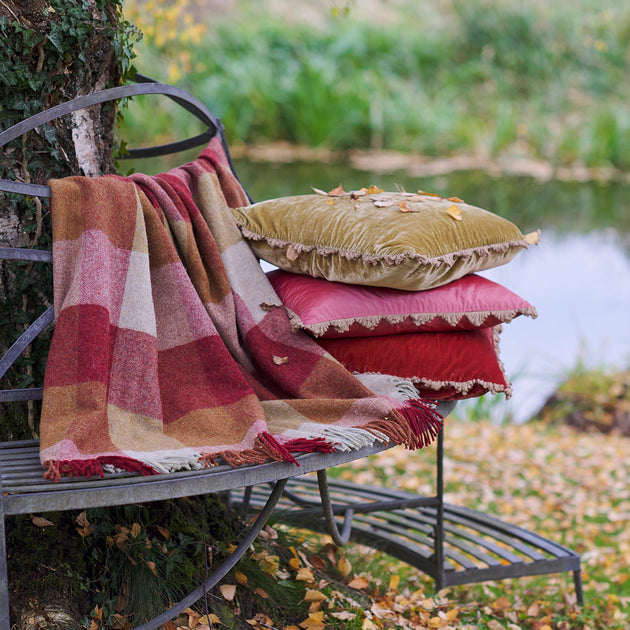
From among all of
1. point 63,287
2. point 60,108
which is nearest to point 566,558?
point 63,287

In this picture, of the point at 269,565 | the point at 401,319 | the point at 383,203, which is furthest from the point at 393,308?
the point at 269,565

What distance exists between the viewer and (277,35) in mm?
9016

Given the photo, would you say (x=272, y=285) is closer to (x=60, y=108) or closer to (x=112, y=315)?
→ (x=112, y=315)

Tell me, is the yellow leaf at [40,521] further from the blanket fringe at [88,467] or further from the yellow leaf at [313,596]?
the yellow leaf at [313,596]

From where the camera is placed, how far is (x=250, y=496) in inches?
96.5

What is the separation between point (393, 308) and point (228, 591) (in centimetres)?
73

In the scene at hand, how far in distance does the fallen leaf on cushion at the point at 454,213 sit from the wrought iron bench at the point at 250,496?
1.39 feet

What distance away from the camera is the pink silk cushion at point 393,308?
66.2 inches

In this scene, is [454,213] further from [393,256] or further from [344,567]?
[344,567]

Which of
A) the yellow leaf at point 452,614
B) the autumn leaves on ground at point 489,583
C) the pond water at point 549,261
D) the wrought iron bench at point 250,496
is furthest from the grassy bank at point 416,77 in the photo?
the yellow leaf at point 452,614

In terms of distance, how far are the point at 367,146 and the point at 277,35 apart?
2415 mm

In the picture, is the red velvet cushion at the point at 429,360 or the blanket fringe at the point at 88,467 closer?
the blanket fringe at the point at 88,467

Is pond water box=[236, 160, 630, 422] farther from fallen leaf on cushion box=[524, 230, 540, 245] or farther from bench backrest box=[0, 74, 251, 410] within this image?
bench backrest box=[0, 74, 251, 410]

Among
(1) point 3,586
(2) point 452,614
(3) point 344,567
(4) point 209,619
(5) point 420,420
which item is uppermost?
(5) point 420,420
